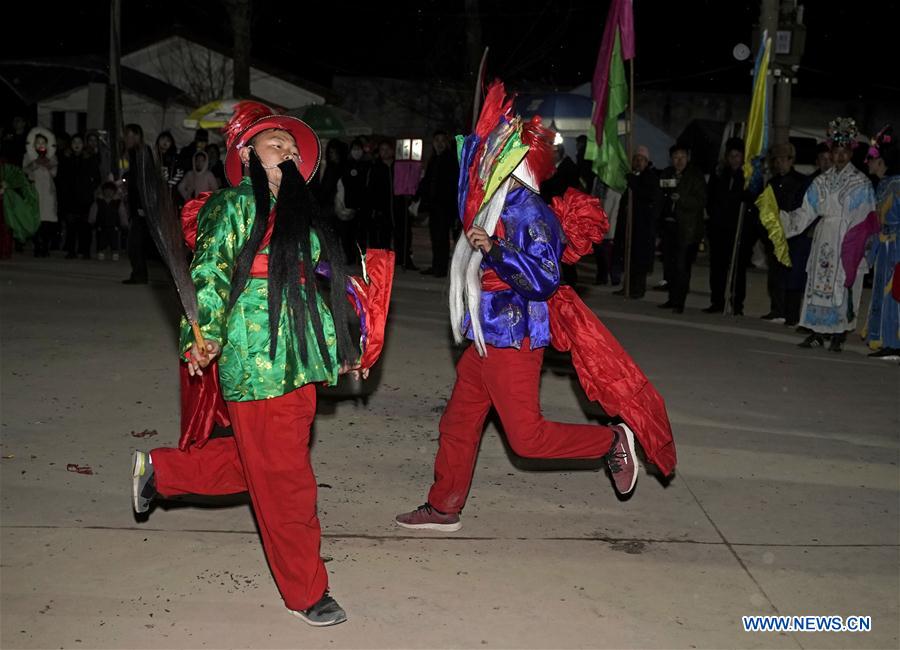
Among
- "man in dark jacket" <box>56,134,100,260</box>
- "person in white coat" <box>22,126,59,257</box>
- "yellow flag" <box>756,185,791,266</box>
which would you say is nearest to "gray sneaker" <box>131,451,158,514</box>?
"yellow flag" <box>756,185,791,266</box>

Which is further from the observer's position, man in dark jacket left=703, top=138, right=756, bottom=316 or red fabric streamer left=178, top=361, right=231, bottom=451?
man in dark jacket left=703, top=138, right=756, bottom=316

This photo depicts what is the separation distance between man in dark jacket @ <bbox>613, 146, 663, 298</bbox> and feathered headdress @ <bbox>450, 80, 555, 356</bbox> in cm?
829

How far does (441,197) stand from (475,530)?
9.79m

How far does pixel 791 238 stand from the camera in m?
11.0

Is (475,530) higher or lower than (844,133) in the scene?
lower

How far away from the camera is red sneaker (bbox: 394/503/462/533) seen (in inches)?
192

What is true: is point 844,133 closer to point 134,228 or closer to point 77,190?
point 134,228

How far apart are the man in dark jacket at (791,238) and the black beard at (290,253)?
306 inches

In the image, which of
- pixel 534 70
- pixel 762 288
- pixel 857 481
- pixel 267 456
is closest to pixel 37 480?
pixel 267 456

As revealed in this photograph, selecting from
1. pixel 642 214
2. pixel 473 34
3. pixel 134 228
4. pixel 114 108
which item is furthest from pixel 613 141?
pixel 473 34

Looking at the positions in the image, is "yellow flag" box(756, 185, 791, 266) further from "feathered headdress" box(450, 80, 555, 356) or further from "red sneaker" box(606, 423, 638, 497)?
"feathered headdress" box(450, 80, 555, 356)

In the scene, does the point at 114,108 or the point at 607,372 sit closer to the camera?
the point at 607,372

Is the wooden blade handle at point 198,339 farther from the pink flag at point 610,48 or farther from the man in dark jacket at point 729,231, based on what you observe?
the pink flag at point 610,48

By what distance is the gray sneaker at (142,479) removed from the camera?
13.7 feet
